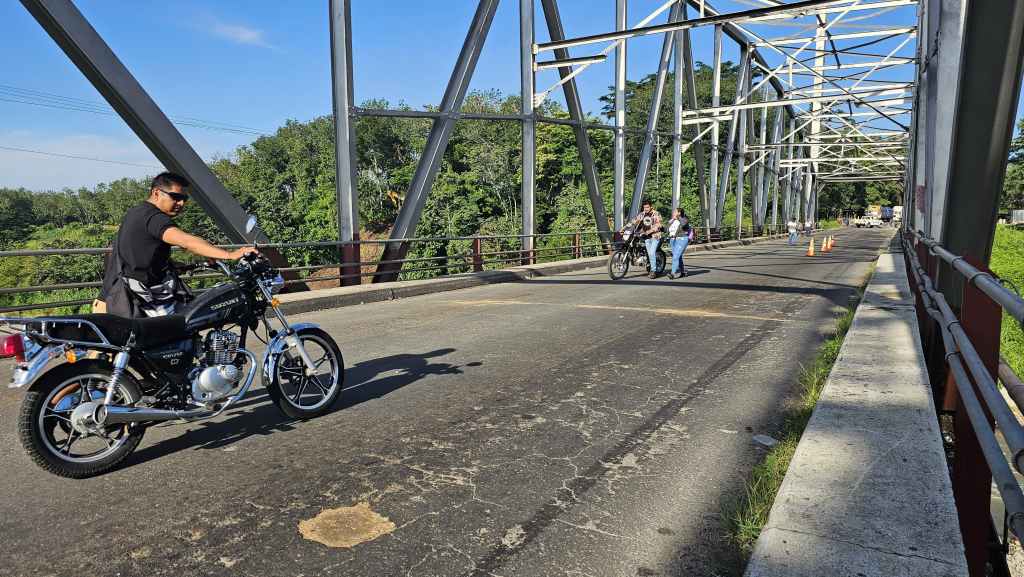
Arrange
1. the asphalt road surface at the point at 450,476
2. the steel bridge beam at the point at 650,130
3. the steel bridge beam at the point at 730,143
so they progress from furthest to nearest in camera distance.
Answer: the steel bridge beam at the point at 730,143 → the steel bridge beam at the point at 650,130 → the asphalt road surface at the point at 450,476

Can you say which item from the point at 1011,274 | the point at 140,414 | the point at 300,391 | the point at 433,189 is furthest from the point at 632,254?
the point at 433,189

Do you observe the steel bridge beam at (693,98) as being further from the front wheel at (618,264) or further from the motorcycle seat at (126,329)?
the motorcycle seat at (126,329)

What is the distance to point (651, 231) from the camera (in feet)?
46.5

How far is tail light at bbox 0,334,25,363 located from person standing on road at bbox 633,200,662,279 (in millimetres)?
12311

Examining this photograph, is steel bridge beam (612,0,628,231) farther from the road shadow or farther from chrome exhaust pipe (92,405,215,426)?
chrome exhaust pipe (92,405,215,426)

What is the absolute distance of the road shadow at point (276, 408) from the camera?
3912mm

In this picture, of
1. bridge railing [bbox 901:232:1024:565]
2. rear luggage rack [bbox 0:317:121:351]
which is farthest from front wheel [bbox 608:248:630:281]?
rear luggage rack [bbox 0:317:121:351]

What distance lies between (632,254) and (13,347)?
1277 centimetres

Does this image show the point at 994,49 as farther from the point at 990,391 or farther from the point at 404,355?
the point at 404,355

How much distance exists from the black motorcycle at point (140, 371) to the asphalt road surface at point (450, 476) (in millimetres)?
193

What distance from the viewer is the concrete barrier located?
2.12 metres

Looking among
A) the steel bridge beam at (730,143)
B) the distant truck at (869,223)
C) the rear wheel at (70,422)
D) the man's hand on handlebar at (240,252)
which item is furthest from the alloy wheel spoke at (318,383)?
the distant truck at (869,223)

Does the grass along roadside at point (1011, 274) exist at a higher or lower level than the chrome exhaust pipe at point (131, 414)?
lower

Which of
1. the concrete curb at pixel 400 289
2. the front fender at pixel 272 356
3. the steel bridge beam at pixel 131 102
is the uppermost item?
the steel bridge beam at pixel 131 102
